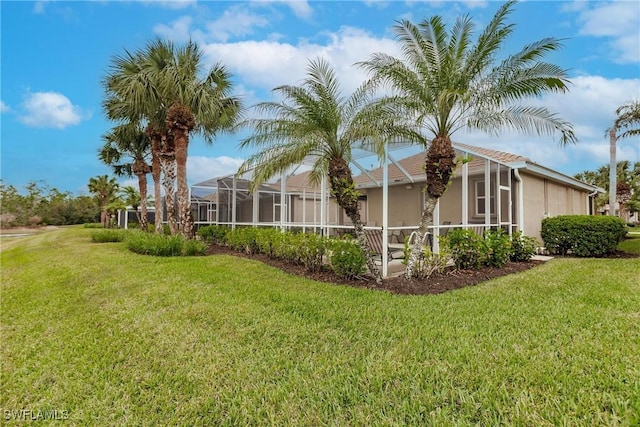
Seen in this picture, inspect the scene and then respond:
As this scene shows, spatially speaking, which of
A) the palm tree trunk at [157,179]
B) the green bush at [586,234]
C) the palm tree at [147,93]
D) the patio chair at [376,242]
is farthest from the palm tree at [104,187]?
the green bush at [586,234]

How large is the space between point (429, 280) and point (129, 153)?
72.6 feet

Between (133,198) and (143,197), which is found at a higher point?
(133,198)

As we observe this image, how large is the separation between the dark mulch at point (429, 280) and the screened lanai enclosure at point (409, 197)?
4.37 feet

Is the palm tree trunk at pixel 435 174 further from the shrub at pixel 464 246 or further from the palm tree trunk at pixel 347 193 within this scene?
the shrub at pixel 464 246

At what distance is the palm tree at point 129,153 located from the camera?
19891mm

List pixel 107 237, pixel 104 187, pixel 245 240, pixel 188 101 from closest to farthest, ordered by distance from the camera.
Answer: pixel 245 240 < pixel 188 101 < pixel 107 237 < pixel 104 187

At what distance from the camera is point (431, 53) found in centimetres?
714

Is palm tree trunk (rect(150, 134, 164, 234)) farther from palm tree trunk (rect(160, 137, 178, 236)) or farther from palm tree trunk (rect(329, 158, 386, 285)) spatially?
palm tree trunk (rect(329, 158, 386, 285))

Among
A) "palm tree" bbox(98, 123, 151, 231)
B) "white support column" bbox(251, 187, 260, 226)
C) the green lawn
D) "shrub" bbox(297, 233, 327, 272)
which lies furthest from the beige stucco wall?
Answer: "palm tree" bbox(98, 123, 151, 231)

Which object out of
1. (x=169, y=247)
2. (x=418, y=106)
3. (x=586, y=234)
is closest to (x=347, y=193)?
(x=418, y=106)

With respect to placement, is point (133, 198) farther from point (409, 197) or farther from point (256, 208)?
point (409, 197)

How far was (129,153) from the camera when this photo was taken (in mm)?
21766

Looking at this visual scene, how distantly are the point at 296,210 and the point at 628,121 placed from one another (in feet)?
61.5

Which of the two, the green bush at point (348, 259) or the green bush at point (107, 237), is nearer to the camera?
the green bush at point (348, 259)
